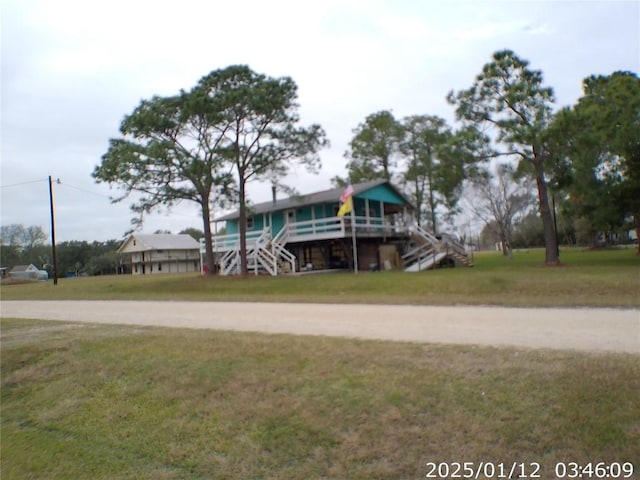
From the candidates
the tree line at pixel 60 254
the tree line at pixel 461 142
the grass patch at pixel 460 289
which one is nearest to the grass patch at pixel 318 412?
the grass patch at pixel 460 289

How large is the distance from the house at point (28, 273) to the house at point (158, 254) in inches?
993

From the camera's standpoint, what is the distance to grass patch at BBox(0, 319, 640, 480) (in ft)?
14.1

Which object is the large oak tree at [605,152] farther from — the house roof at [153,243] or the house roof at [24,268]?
the house roof at [153,243]

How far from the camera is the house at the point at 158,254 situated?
6919cm

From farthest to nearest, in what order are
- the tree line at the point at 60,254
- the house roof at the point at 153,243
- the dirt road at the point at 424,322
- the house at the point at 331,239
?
the house roof at the point at 153,243
the tree line at the point at 60,254
the house at the point at 331,239
the dirt road at the point at 424,322

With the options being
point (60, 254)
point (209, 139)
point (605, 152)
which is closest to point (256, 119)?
point (209, 139)

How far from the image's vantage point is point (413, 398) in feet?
17.0

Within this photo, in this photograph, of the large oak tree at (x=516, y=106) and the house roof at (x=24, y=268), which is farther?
the house roof at (x=24, y=268)

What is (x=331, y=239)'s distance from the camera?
1196 inches

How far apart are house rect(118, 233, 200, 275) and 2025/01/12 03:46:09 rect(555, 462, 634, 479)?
2634 inches

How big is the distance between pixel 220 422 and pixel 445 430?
2.40 metres

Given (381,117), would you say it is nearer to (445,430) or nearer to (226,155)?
(226,155)

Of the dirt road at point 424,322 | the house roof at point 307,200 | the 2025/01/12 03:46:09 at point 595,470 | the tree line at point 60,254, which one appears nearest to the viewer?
the 2025/01/12 03:46:09 at point 595,470

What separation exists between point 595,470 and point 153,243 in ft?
233
